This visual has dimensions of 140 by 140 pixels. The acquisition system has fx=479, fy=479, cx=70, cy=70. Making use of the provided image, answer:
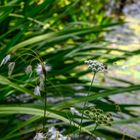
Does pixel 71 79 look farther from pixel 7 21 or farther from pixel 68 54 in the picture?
pixel 7 21

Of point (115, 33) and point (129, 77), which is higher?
point (115, 33)

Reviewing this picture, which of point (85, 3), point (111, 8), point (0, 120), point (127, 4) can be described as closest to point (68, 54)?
point (0, 120)

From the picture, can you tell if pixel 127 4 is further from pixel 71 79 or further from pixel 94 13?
pixel 71 79

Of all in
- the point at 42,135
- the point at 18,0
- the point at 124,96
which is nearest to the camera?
the point at 42,135

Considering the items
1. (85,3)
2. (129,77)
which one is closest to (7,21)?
(129,77)

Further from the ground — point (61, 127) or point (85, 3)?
point (85, 3)

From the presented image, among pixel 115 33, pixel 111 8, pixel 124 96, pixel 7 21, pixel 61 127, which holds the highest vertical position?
pixel 111 8

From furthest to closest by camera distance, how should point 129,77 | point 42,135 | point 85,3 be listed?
point 85,3 < point 129,77 < point 42,135

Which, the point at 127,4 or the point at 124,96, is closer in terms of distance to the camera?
the point at 124,96

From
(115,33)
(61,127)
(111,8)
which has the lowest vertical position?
(61,127)
